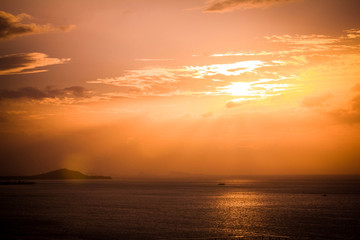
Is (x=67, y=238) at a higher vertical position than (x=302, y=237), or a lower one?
higher

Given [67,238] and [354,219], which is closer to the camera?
[67,238]

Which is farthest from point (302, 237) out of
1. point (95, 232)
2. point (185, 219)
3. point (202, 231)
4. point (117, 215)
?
point (117, 215)

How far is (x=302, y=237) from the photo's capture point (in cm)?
5084

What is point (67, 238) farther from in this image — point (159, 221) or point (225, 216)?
point (225, 216)

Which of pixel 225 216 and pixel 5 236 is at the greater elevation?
pixel 5 236

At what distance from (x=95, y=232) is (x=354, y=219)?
52.2 meters

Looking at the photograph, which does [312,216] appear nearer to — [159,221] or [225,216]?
[225,216]

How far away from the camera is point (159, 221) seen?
2601 inches

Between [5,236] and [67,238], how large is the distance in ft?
31.7

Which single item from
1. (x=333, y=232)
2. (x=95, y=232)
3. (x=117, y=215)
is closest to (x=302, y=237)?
(x=333, y=232)

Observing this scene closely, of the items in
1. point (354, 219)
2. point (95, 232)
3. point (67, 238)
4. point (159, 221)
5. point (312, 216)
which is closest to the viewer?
point (67, 238)

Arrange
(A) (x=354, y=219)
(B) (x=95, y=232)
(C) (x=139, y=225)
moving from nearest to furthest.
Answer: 1. (B) (x=95, y=232)
2. (C) (x=139, y=225)
3. (A) (x=354, y=219)

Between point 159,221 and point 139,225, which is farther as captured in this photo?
point 159,221

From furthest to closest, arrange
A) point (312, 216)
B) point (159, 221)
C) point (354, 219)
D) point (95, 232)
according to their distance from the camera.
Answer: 1. point (312, 216)
2. point (354, 219)
3. point (159, 221)
4. point (95, 232)
